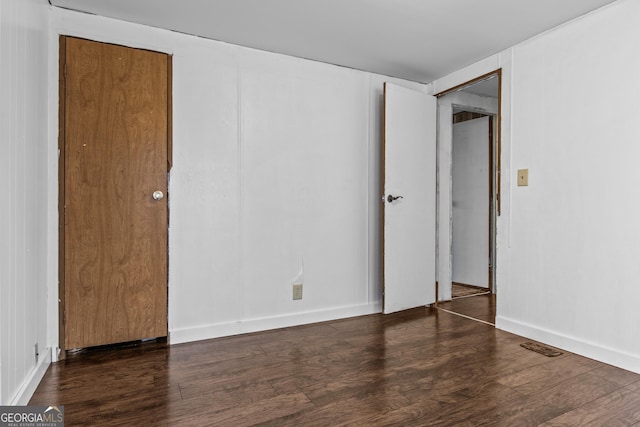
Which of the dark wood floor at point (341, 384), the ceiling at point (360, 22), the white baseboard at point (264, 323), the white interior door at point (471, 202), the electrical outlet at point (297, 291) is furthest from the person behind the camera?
the white interior door at point (471, 202)

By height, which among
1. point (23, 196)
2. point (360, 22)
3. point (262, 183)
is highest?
point (360, 22)

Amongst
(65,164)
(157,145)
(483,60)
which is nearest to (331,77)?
(483,60)

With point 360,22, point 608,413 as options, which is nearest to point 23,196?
point 360,22

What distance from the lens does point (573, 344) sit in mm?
2500

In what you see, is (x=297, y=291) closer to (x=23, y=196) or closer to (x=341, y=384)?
(x=341, y=384)

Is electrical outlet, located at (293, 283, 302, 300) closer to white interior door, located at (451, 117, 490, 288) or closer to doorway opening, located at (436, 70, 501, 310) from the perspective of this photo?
doorway opening, located at (436, 70, 501, 310)

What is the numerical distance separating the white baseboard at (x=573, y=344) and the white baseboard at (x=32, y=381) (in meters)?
2.98

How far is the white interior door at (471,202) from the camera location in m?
4.56

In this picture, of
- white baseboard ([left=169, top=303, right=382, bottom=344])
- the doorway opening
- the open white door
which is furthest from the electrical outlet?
the doorway opening

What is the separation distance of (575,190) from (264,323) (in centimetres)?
243

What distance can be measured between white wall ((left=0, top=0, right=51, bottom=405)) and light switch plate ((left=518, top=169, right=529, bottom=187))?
3.16 meters

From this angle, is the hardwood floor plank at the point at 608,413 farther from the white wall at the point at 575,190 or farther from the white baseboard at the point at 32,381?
the white baseboard at the point at 32,381

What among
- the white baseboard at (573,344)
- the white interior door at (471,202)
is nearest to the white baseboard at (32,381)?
the white baseboard at (573,344)

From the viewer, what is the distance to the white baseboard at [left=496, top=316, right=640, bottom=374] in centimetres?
223
